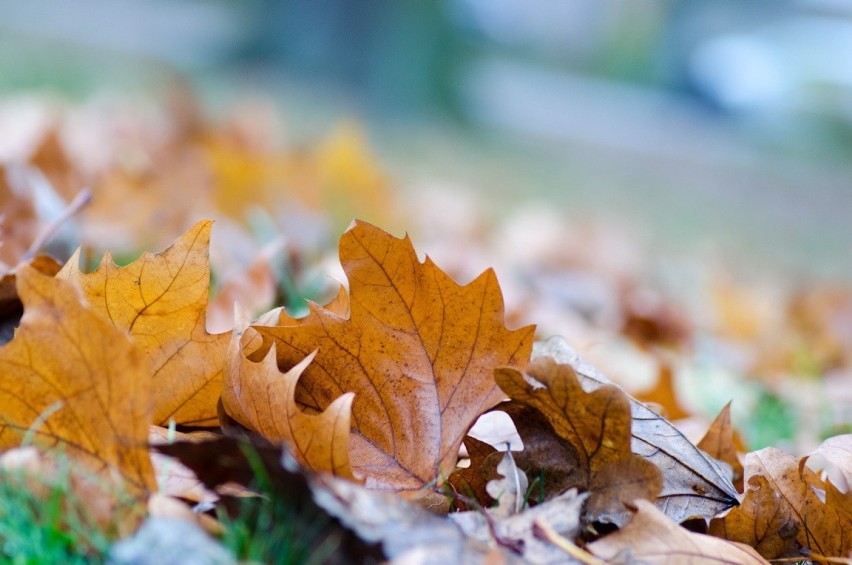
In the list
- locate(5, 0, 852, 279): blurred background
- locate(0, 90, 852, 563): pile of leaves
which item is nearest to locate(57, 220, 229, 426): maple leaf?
locate(0, 90, 852, 563): pile of leaves

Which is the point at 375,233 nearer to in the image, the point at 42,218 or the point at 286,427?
the point at 286,427

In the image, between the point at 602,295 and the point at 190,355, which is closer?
the point at 190,355

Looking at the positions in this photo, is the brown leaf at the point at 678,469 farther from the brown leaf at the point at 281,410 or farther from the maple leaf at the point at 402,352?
the brown leaf at the point at 281,410

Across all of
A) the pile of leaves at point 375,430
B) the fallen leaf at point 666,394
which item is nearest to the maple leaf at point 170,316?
the pile of leaves at point 375,430

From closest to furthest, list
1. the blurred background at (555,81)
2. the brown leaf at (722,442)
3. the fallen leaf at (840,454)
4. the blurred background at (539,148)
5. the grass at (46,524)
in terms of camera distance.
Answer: the grass at (46,524), the fallen leaf at (840,454), the brown leaf at (722,442), the blurred background at (539,148), the blurred background at (555,81)

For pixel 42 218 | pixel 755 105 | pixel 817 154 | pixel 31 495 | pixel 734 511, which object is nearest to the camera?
pixel 31 495

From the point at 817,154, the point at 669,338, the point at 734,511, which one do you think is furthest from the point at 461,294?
the point at 817,154
